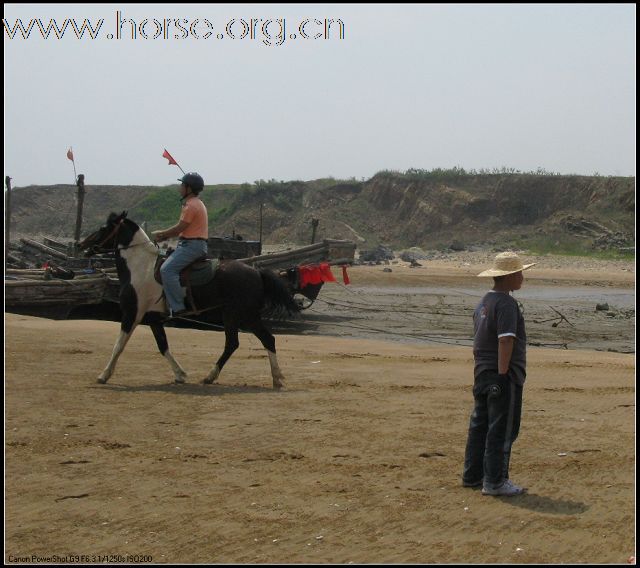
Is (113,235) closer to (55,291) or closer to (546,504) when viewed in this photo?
(546,504)

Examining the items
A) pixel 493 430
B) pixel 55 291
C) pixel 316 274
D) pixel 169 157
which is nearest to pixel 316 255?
pixel 316 274

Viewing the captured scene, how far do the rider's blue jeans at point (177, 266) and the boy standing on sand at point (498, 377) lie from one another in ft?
18.5

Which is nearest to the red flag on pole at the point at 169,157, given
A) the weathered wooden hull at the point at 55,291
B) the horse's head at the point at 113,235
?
the horse's head at the point at 113,235

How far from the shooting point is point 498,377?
6.84m

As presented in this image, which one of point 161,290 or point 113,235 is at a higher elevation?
point 113,235

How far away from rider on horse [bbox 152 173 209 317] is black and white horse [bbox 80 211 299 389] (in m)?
0.27

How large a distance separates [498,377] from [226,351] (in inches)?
224

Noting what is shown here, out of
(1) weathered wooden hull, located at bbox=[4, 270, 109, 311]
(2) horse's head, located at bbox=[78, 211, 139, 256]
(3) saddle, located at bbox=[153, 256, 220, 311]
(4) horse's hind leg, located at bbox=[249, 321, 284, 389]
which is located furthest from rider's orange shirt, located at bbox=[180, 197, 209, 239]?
(1) weathered wooden hull, located at bbox=[4, 270, 109, 311]

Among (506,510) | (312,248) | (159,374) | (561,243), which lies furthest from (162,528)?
(561,243)

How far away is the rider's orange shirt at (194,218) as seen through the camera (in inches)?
460

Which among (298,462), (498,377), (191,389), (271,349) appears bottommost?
(191,389)

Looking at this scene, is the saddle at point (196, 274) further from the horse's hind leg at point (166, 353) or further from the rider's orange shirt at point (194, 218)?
the horse's hind leg at point (166, 353)

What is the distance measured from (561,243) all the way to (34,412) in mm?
48294

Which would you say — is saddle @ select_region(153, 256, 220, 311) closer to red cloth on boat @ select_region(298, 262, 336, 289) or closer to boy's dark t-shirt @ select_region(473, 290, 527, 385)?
boy's dark t-shirt @ select_region(473, 290, 527, 385)
